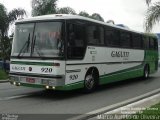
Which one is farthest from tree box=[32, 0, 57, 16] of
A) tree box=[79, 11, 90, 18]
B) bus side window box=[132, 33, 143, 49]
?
bus side window box=[132, 33, 143, 49]

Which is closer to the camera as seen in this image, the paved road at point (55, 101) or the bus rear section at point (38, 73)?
the paved road at point (55, 101)

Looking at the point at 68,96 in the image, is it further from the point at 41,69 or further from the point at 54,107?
the point at 54,107

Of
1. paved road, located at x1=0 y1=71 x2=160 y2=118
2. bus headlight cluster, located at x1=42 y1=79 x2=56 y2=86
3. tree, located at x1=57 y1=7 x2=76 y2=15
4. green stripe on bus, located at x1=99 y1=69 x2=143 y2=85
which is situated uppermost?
tree, located at x1=57 y1=7 x2=76 y2=15

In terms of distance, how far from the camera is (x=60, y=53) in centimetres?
1233

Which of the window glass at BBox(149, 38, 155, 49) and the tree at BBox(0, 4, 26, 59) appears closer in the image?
the window glass at BBox(149, 38, 155, 49)

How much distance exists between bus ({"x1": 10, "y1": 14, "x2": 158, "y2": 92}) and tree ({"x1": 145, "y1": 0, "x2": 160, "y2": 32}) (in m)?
2.22

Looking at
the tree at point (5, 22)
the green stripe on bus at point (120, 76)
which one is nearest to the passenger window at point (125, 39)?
the green stripe on bus at point (120, 76)

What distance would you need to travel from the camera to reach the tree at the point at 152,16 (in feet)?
54.5

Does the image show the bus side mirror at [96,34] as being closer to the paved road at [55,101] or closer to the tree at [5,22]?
the paved road at [55,101]

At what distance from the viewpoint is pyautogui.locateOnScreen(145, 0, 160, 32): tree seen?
16625 millimetres

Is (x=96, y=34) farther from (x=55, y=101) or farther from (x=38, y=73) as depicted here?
(x=55, y=101)

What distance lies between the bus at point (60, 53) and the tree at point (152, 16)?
222 centimetres

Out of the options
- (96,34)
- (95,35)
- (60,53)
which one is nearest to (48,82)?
(60,53)

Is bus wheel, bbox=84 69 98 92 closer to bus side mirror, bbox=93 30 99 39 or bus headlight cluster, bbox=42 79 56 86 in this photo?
bus side mirror, bbox=93 30 99 39
